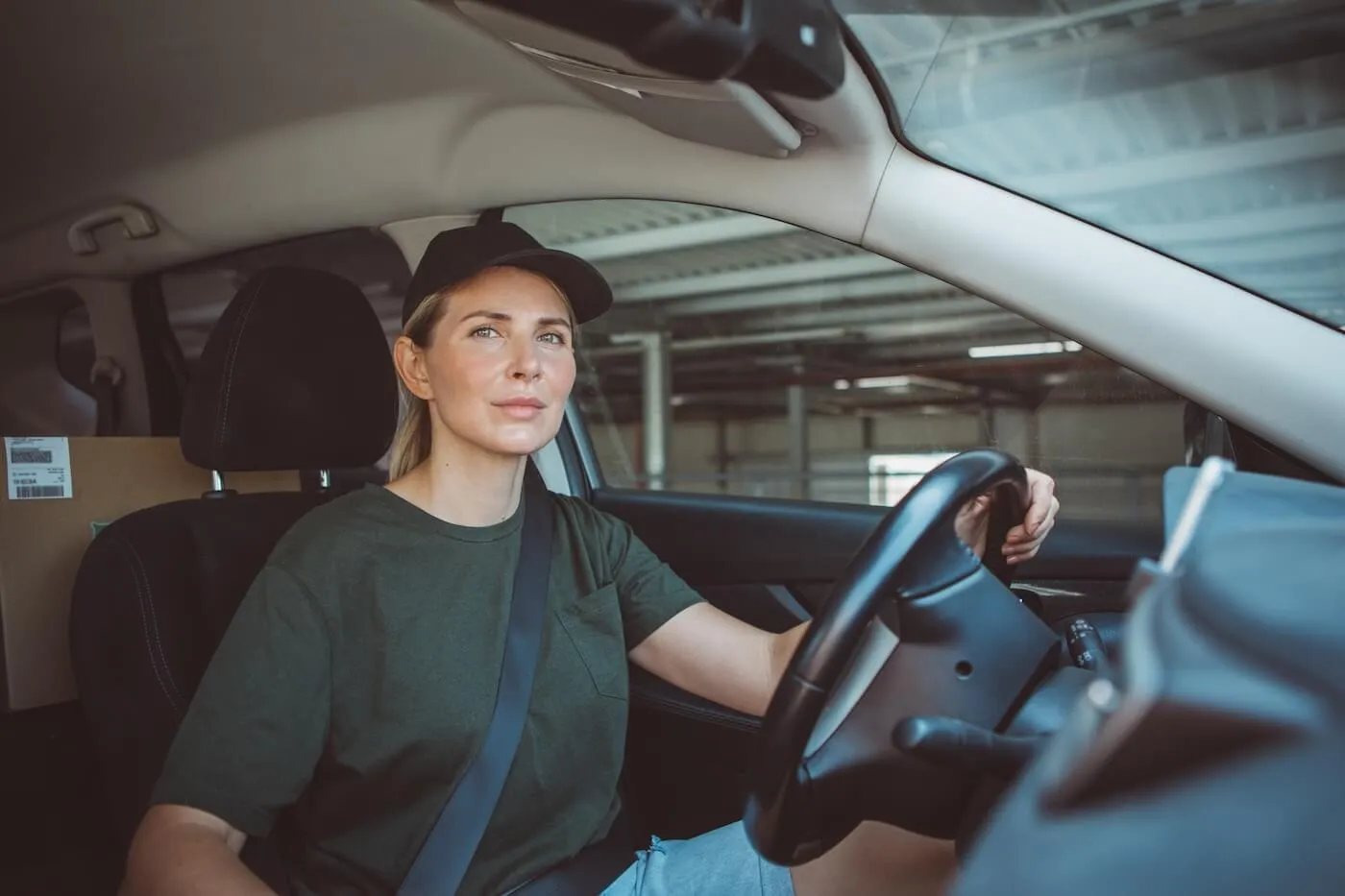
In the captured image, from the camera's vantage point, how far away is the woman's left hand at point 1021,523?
3.95 feet

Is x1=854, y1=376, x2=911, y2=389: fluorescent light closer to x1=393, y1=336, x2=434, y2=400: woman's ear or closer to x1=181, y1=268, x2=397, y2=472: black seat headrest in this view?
x1=181, y1=268, x2=397, y2=472: black seat headrest

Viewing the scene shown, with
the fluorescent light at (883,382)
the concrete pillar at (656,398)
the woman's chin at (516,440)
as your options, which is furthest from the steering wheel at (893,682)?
the concrete pillar at (656,398)

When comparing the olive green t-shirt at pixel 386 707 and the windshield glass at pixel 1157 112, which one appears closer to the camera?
the olive green t-shirt at pixel 386 707

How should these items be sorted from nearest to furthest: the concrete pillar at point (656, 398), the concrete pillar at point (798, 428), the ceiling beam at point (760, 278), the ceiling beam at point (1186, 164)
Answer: the ceiling beam at point (1186, 164), the ceiling beam at point (760, 278), the concrete pillar at point (656, 398), the concrete pillar at point (798, 428)

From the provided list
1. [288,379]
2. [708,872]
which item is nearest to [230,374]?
[288,379]

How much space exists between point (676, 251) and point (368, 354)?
1853mm

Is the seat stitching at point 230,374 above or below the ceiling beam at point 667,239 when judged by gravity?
below

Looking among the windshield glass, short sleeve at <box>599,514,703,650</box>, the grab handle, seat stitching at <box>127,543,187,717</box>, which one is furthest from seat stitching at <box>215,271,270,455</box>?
the windshield glass

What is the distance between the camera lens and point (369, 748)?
128cm

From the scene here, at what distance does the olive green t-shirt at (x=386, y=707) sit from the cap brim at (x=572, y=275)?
376 mm

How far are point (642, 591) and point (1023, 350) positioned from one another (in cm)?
79

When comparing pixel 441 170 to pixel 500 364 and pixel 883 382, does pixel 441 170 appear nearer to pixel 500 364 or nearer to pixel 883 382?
pixel 500 364

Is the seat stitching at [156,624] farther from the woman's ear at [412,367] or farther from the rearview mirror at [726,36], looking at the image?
the rearview mirror at [726,36]

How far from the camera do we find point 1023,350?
1816mm
